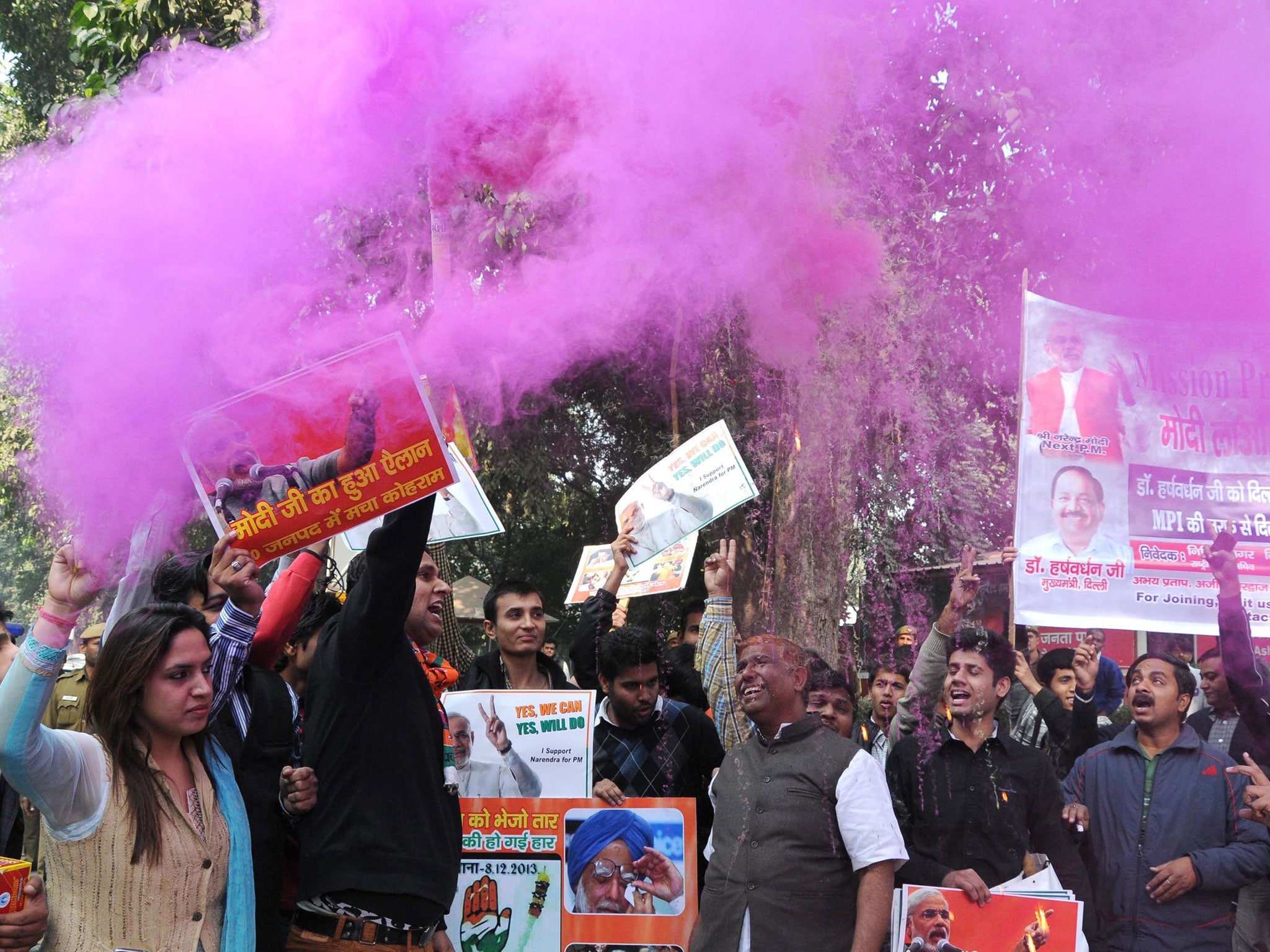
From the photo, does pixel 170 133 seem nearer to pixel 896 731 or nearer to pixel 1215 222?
pixel 896 731

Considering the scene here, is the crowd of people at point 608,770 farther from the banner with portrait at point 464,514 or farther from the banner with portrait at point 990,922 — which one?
the banner with portrait at point 464,514

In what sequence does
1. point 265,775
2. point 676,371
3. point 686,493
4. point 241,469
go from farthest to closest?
point 676,371
point 686,493
point 265,775
point 241,469

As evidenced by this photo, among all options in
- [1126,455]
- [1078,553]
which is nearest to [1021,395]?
[1126,455]

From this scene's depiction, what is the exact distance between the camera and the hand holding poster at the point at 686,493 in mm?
4109

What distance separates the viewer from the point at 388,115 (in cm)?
338

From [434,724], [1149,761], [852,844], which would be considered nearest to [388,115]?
[434,724]

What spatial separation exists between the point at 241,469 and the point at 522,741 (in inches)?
68.3

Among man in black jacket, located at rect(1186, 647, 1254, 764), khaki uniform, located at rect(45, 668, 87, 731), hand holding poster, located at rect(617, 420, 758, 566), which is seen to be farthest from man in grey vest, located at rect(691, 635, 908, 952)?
khaki uniform, located at rect(45, 668, 87, 731)

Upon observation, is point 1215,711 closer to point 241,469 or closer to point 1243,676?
point 1243,676

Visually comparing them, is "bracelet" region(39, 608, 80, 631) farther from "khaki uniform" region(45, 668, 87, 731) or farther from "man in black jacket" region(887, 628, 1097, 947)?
"khaki uniform" region(45, 668, 87, 731)

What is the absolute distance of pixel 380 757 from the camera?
287cm

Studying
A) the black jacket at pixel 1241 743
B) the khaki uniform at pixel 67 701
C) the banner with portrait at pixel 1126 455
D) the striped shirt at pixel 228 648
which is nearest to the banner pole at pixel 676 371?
the banner with portrait at pixel 1126 455

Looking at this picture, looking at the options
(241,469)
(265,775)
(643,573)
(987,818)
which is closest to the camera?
(241,469)

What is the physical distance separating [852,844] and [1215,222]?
244 cm
